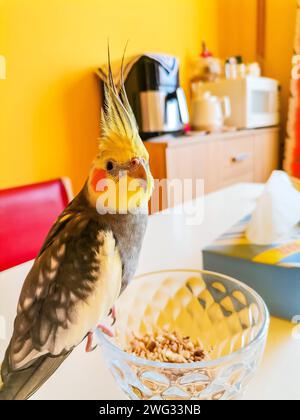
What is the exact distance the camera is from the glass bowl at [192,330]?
29cm

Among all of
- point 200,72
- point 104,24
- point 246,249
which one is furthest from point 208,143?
point 104,24

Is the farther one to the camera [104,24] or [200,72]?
[200,72]

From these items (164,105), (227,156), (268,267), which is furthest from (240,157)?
(268,267)

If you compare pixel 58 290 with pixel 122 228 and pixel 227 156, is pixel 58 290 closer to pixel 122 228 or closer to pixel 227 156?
pixel 122 228

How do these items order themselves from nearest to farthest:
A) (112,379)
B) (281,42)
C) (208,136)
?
1. (112,379)
2. (208,136)
3. (281,42)

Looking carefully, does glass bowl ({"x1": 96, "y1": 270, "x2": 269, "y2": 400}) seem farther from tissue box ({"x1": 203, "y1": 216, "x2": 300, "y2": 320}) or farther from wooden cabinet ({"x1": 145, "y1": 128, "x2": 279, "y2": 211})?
wooden cabinet ({"x1": 145, "y1": 128, "x2": 279, "y2": 211})

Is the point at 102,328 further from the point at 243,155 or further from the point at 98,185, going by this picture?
the point at 243,155

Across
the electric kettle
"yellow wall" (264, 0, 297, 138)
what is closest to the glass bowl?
the electric kettle

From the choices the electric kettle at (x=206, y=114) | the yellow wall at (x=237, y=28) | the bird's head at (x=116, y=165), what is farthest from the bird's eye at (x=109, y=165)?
the yellow wall at (x=237, y=28)

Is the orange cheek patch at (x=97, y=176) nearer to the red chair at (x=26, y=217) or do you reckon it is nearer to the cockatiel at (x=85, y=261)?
the cockatiel at (x=85, y=261)

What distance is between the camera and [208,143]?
162 centimetres

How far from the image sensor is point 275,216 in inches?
20.7

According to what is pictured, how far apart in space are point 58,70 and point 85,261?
1.81ft

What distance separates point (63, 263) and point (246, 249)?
1.07 ft
